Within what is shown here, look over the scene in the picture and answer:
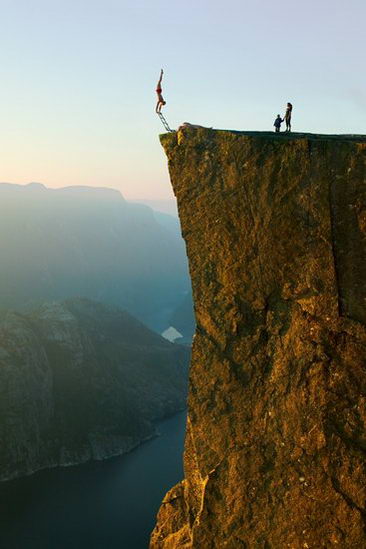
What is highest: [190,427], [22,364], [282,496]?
[190,427]

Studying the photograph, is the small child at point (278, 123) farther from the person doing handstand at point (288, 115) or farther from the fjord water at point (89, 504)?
the fjord water at point (89, 504)

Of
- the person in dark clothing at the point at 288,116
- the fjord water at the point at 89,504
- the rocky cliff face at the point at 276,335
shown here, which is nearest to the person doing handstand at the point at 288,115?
the person in dark clothing at the point at 288,116

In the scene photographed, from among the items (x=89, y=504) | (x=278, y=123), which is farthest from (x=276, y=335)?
(x=89, y=504)

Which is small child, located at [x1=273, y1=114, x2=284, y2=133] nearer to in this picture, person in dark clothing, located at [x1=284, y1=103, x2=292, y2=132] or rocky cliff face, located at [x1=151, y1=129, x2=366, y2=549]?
person in dark clothing, located at [x1=284, y1=103, x2=292, y2=132]

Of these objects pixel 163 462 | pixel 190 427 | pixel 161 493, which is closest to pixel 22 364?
pixel 163 462

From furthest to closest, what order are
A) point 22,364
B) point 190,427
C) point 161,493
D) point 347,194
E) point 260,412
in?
point 22,364 → point 161,493 → point 190,427 → point 260,412 → point 347,194

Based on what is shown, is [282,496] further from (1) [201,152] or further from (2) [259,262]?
(1) [201,152]

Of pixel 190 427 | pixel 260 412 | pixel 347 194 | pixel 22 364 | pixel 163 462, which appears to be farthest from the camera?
pixel 22 364
